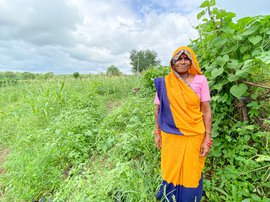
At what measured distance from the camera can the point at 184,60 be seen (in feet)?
5.05

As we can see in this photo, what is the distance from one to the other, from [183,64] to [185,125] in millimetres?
503

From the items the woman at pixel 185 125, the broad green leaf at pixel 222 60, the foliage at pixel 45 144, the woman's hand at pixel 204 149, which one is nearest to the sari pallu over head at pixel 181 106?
the woman at pixel 185 125

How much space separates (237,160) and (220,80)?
0.81 meters

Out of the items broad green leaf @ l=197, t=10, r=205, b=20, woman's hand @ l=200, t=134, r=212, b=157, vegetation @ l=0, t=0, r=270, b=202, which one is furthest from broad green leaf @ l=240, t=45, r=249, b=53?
woman's hand @ l=200, t=134, r=212, b=157

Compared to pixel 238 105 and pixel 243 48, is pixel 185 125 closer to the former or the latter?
pixel 238 105

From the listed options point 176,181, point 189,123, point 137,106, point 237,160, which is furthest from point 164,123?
point 137,106

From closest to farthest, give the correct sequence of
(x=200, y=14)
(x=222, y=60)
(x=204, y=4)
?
(x=222, y=60), (x=204, y=4), (x=200, y=14)

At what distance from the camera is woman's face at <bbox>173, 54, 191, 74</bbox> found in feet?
5.05

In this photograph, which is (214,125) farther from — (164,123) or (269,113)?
(164,123)

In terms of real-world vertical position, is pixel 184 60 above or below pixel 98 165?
above

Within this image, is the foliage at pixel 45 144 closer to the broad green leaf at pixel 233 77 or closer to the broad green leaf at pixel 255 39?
the broad green leaf at pixel 233 77

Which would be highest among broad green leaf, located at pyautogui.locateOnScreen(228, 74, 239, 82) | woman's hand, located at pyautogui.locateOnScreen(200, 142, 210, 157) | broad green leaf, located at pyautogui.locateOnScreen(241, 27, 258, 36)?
broad green leaf, located at pyautogui.locateOnScreen(241, 27, 258, 36)

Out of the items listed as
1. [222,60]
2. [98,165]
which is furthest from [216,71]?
[98,165]

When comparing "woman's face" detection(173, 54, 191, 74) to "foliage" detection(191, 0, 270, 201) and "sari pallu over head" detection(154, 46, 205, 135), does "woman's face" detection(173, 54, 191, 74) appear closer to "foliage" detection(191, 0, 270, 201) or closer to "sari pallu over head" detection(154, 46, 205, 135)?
"sari pallu over head" detection(154, 46, 205, 135)
